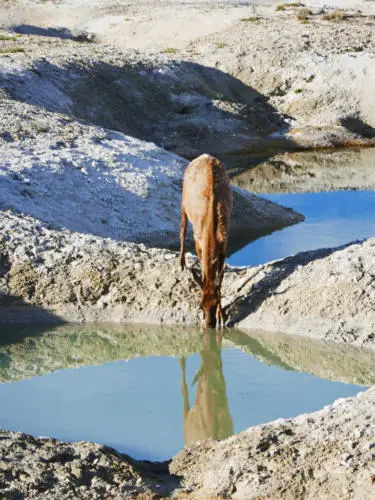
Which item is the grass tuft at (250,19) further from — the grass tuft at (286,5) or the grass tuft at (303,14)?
the grass tuft at (286,5)

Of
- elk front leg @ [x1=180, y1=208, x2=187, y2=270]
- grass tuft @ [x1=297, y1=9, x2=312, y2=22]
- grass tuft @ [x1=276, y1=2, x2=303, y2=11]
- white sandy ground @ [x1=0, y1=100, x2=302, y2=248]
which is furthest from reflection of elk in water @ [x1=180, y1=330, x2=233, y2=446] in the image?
grass tuft @ [x1=276, y1=2, x2=303, y2=11]

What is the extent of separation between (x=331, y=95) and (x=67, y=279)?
2769 centimetres

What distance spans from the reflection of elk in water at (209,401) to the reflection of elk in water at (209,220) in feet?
2.18

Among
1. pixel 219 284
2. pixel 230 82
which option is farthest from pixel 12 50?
pixel 219 284

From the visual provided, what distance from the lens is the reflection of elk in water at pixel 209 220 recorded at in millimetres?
15641

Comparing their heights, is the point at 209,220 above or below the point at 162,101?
below

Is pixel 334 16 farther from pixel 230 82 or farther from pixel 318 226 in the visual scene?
pixel 318 226

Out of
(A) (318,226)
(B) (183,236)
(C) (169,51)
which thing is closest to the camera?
(B) (183,236)

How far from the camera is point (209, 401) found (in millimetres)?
14180

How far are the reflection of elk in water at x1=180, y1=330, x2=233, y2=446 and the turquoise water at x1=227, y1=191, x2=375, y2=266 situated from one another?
5488 millimetres

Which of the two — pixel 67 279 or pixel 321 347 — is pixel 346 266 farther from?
pixel 67 279

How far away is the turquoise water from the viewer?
22672 millimetres

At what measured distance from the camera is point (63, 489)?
10.0 metres

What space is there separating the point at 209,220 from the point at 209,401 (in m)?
3.13
